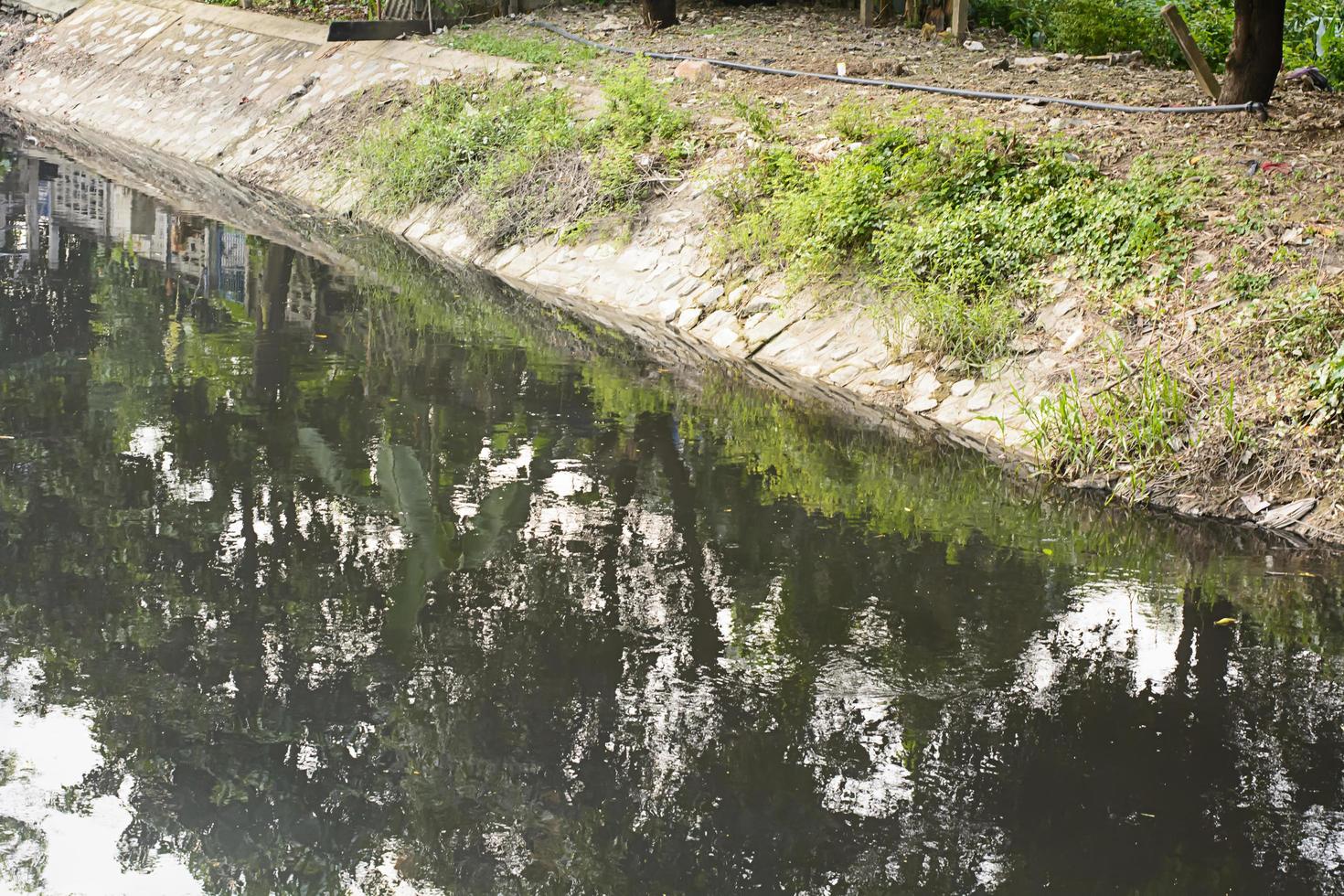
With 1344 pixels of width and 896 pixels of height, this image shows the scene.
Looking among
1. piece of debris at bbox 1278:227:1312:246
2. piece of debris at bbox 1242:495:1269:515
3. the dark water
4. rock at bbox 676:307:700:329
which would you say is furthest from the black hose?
piece of debris at bbox 1242:495:1269:515

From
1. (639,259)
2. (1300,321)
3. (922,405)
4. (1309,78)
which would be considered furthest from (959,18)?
(1300,321)

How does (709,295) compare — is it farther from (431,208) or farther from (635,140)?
(431,208)

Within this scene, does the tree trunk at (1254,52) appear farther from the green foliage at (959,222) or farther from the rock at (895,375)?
the rock at (895,375)

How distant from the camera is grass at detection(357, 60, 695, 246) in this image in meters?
12.9

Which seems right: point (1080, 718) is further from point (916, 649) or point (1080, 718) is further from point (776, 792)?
point (776, 792)

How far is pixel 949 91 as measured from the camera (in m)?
12.5

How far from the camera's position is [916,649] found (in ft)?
19.7

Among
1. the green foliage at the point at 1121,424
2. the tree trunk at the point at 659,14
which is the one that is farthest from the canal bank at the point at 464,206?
the tree trunk at the point at 659,14

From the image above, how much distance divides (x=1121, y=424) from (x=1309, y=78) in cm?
607

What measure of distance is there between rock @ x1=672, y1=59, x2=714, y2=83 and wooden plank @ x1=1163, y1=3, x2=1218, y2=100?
4750mm

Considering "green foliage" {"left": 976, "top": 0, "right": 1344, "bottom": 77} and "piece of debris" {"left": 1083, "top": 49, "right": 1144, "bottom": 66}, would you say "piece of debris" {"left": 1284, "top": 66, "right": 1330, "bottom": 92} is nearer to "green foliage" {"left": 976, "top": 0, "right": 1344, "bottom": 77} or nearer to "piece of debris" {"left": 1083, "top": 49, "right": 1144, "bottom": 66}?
"green foliage" {"left": 976, "top": 0, "right": 1344, "bottom": 77}

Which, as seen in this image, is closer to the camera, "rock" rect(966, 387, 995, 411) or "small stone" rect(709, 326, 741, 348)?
"rock" rect(966, 387, 995, 411)

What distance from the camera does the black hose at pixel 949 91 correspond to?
11.2 metres

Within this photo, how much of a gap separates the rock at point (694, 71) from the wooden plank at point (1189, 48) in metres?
4.75
